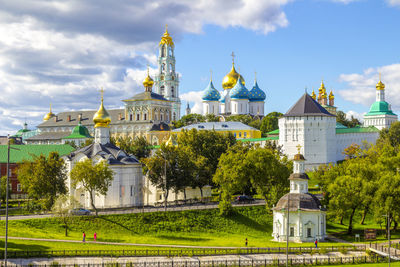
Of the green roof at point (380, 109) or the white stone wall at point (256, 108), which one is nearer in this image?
the green roof at point (380, 109)

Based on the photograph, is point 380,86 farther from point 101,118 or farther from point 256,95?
point 101,118

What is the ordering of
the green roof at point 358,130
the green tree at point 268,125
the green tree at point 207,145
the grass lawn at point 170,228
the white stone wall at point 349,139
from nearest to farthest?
1. the grass lawn at point 170,228
2. the green tree at point 207,145
3. the white stone wall at point 349,139
4. the green roof at point 358,130
5. the green tree at point 268,125

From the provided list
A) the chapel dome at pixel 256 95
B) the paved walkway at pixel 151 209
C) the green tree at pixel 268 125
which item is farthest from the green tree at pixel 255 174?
the chapel dome at pixel 256 95

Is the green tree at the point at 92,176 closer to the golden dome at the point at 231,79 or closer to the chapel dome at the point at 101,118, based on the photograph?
the chapel dome at the point at 101,118

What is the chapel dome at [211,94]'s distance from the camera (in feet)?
499

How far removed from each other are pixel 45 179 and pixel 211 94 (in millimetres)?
91919

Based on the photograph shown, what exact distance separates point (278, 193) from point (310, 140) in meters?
30.7

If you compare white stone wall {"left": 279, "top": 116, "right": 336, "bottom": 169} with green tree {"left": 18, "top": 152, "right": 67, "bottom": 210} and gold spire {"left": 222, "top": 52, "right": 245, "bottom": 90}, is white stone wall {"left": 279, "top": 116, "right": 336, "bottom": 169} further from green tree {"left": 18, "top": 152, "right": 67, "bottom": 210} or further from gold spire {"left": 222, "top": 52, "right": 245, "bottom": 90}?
gold spire {"left": 222, "top": 52, "right": 245, "bottom": 90}

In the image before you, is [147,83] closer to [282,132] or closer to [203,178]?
[282,132]

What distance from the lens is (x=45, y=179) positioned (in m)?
64.3

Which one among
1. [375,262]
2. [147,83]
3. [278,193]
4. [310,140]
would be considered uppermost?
[147,83]

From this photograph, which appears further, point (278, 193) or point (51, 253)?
point (278, 193)

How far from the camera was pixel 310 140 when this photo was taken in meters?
92.9

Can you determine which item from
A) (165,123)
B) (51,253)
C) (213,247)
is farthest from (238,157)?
(165,123)
